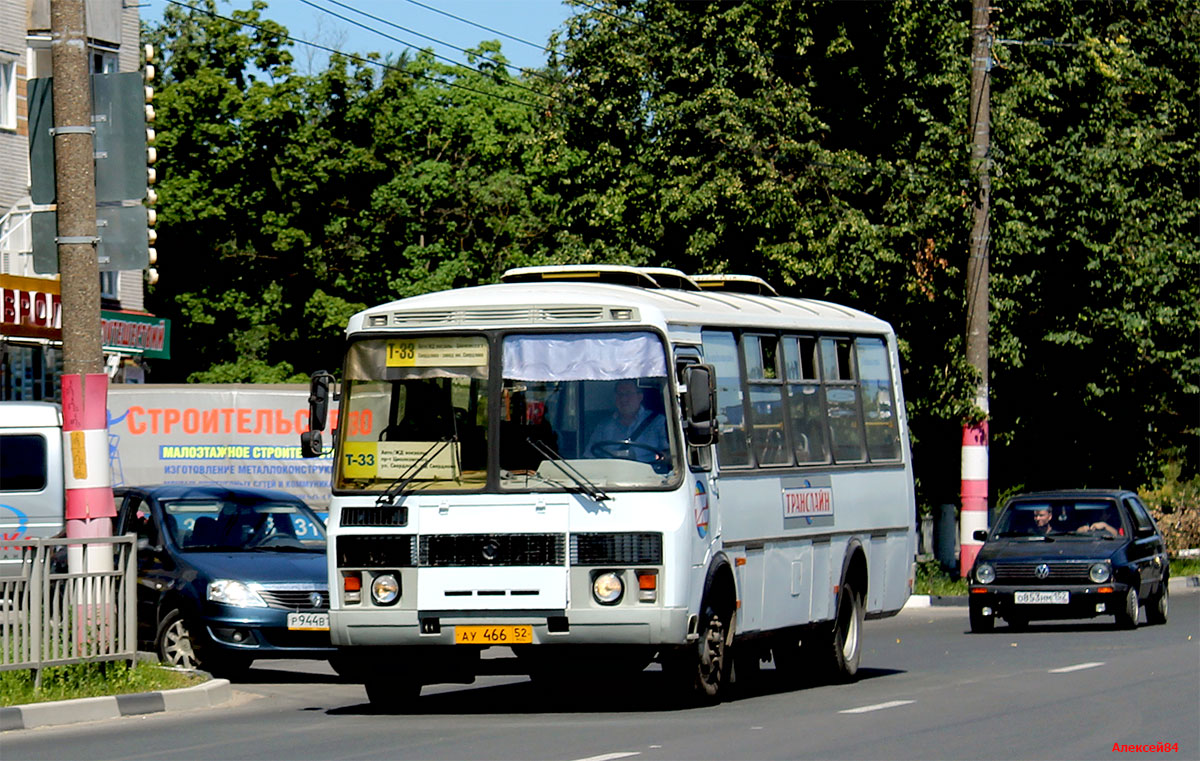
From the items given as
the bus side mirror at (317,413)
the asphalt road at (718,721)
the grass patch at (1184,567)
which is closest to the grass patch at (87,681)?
the asphalt road at (718,721)

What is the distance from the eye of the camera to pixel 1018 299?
3444 cm

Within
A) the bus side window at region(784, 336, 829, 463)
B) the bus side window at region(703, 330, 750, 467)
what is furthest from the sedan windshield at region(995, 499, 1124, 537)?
the bus side window at region(703, 330, 750, 467)

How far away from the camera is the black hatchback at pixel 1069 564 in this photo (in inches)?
948

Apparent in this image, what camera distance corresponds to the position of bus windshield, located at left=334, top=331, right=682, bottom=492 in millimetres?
14055

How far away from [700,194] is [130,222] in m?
17.2

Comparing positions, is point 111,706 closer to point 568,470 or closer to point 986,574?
point 568,470

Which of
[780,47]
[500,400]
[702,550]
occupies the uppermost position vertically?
[780,47]

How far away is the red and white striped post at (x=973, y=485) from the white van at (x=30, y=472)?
13013mm

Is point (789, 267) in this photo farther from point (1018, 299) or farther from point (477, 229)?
point (477, 229)

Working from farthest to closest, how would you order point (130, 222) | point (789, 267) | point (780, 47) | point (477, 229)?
1. point (477, 229)
2. point (780, 47)
3. point (789, 267)
4. point (130, 222)

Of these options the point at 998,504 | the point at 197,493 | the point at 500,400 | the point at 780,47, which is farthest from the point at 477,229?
the point at 500,400

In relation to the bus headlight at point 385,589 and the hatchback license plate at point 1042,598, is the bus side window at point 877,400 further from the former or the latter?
the hatchback license plate at point 1042,598

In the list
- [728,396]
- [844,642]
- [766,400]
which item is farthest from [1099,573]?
[728,396]

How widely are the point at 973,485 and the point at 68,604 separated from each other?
18.8 meters
